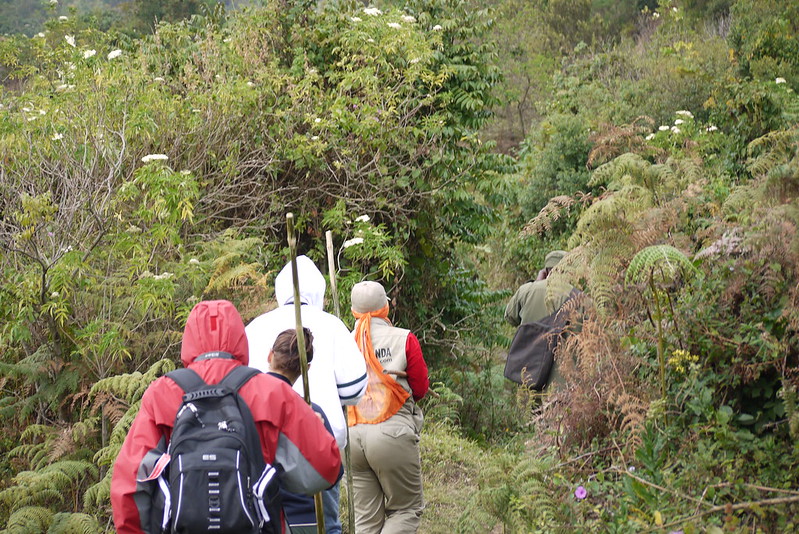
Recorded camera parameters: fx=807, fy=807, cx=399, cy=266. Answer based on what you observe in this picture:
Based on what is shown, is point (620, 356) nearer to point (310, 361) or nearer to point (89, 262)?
point (310, 361)

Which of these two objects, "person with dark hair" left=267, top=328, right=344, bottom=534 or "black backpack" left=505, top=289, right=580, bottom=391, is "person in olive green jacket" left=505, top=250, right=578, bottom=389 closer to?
"black backpack" left=505, top=289, right=580, bottom=391

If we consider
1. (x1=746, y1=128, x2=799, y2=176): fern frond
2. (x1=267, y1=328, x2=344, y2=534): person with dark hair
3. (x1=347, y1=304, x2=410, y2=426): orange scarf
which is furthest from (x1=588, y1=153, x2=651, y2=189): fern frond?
(x1=267, y1=328, x2=344, y2=534): person with dark hair

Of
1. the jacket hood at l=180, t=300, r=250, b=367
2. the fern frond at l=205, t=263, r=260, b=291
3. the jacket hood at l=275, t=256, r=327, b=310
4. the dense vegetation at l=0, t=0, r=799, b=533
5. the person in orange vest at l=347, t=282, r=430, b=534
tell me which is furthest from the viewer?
the fern frond at l=205, t=263, r=260, b=291

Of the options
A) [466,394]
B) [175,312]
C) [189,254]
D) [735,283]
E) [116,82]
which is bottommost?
[466,394]

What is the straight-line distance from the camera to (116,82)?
25.1 ft

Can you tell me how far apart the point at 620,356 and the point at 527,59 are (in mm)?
27498

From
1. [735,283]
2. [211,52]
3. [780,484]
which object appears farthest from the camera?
[211,52]

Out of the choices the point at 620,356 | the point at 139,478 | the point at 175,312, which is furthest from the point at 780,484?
the point at 175,312

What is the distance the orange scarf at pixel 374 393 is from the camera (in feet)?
17.9

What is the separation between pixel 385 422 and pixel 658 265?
2.07 metres

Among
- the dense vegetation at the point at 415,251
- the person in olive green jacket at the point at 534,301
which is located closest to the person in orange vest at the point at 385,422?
the dense vegetation at the point at 415,251

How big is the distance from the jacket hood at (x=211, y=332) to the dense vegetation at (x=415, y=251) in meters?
1.97

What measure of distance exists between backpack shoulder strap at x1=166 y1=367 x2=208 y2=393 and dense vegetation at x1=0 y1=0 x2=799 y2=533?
200 centimetres

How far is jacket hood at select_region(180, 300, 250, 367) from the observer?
335cm
